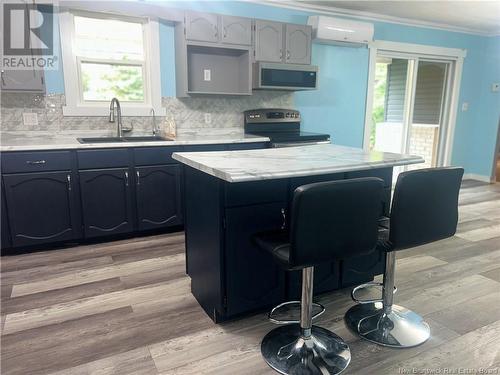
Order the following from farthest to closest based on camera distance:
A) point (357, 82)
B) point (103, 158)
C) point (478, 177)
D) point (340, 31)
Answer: point (478, 177) < point (357, 82) < point (340, 31) < point (103, 158)

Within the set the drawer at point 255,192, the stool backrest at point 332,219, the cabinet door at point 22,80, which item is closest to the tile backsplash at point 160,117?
→ the cabinet door at point 22,80

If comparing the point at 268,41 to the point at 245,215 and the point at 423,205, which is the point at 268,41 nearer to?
the point at 245,215

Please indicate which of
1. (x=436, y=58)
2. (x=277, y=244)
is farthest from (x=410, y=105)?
(x=277, y=244)

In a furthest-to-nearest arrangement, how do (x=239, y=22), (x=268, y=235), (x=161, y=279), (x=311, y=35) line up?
(x=311, y=35)
(x=239, y=22)
(x=161, y=279)
(x=268, y=235)

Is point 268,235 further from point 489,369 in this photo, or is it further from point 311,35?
point 311,35

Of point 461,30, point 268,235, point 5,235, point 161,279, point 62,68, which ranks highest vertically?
point 461,30

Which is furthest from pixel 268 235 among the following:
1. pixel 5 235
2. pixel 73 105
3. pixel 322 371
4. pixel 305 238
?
pixel 73 105

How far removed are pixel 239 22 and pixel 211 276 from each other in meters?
2.75

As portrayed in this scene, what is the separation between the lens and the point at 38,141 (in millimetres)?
3080

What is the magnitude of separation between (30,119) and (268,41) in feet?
8.17

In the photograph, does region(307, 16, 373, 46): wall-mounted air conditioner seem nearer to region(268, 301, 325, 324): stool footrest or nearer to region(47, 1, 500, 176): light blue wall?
region(47, 1, 500, 176): light blue wall

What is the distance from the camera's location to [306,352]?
1763 mm

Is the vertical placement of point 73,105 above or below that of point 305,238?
above

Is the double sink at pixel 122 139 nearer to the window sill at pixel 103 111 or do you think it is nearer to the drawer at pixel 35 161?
the window sill at pixel 103 111
